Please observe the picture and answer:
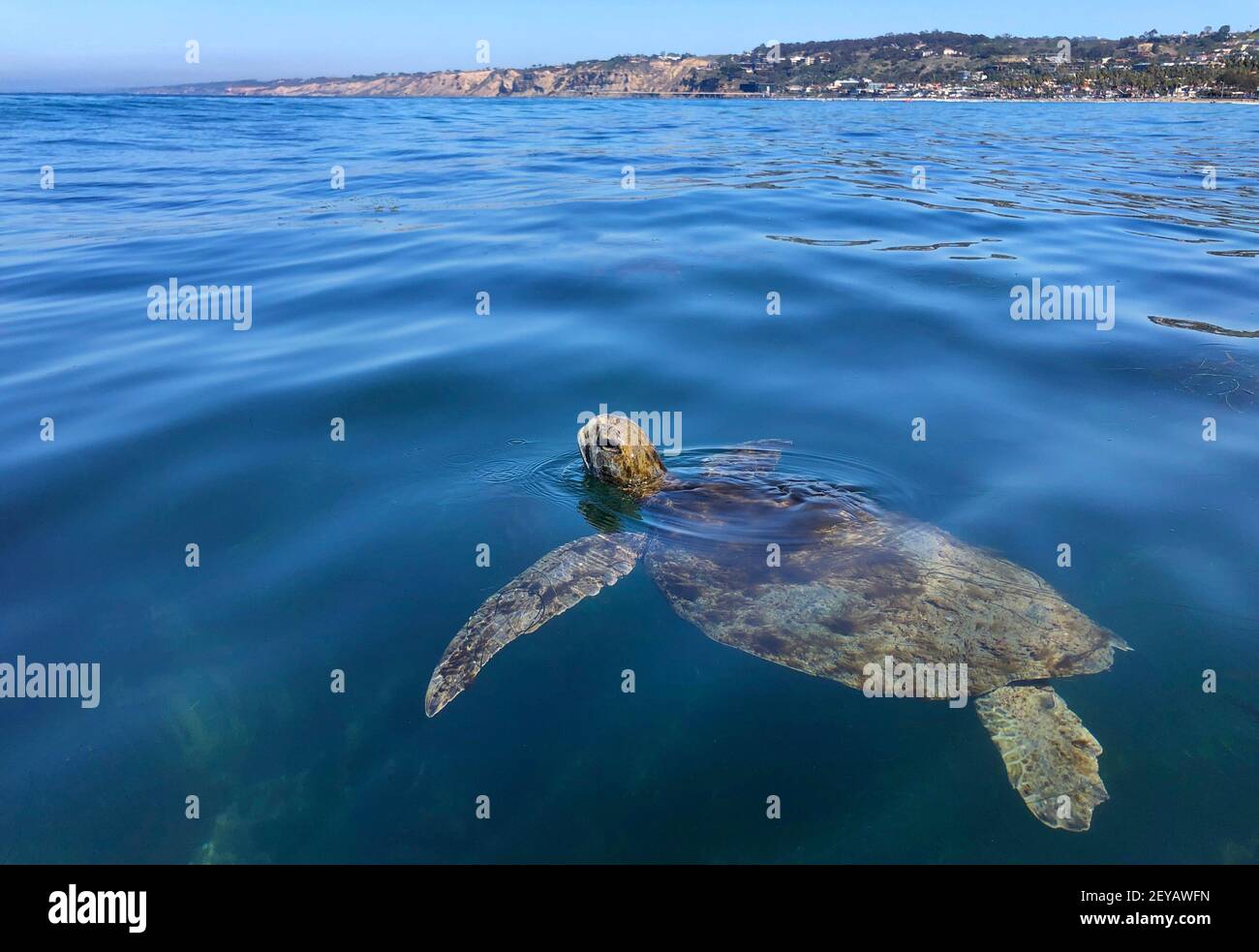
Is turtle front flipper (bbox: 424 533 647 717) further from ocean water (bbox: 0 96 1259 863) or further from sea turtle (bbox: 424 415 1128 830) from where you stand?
ocean water (bbox: 0 96 1259 863)

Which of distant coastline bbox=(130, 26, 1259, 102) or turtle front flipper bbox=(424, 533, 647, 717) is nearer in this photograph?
turtle front flipper bbox=(424, 533, 647, 717)

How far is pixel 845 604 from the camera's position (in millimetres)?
7203

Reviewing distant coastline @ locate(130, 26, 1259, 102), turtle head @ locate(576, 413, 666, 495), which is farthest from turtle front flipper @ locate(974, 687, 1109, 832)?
distant coastline @ locate(130, 26, 1259, 102)

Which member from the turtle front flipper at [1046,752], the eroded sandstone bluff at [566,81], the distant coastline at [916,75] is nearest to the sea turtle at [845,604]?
the turtle front flipper at [1046,752]

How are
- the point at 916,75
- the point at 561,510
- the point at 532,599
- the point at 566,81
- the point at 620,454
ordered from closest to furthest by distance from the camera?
the point at 532,599 → the point at 561,510 → the point at 620,454 → the point at 916,75 → the point at 566,81

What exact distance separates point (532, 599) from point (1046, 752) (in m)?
4.21

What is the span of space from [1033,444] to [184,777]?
9.77m

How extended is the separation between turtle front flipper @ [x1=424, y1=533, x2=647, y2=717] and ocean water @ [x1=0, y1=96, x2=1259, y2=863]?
7.6 inches

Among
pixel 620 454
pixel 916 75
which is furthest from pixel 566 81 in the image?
pixel 620 454

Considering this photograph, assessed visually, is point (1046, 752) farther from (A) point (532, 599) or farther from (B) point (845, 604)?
(A) point (532, 599)

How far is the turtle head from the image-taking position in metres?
9.10

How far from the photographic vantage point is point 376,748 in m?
5.76

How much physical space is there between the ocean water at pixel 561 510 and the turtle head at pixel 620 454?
0.41 m
